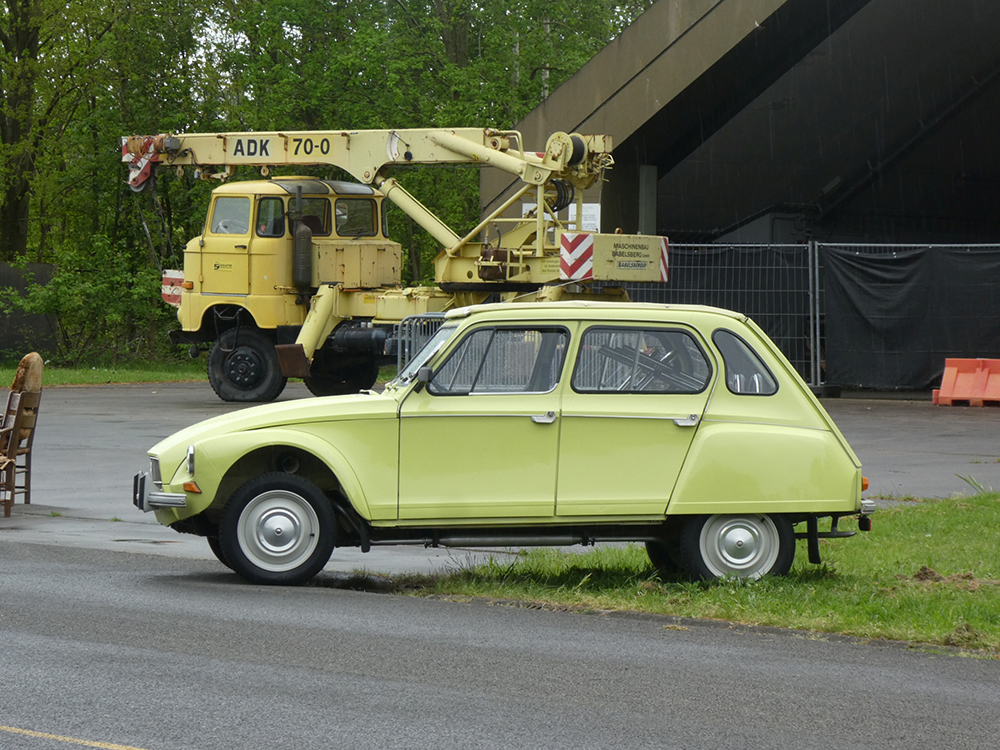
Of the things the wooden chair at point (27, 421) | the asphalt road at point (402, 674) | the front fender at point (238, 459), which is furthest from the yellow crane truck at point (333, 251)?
the front fender at point (238, 459)

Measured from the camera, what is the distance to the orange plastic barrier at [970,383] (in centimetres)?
2253

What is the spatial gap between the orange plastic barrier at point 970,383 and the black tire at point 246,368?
10.7 m

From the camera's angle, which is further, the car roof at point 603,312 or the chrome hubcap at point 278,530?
the car roof at point 603,312

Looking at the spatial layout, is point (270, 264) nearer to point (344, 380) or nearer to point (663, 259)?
point (344, 380)

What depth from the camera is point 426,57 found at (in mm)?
42438

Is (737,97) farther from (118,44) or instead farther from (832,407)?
(118,44)

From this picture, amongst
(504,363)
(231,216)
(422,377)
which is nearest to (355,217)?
(231,216)

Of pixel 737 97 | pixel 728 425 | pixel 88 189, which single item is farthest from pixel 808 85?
pixel 728 425

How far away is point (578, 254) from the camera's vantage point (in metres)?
20.0

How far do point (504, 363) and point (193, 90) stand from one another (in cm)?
3069

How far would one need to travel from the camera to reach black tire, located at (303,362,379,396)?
23553 millimetres

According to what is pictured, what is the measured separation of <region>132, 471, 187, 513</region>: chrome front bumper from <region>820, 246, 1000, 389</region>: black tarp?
57.0 feet

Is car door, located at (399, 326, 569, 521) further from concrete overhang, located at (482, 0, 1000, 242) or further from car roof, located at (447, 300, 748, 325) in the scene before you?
concrete overhang, located at (482, 0, 1000, 242)

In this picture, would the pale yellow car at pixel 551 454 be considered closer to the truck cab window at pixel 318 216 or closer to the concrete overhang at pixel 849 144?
the truck cab window at pixel 318 216
